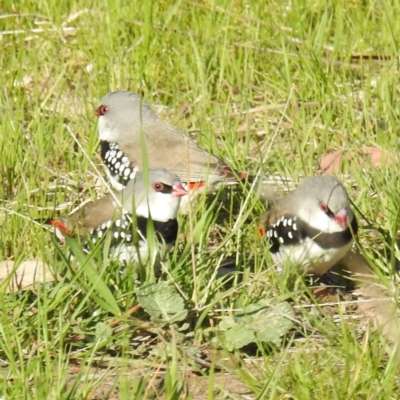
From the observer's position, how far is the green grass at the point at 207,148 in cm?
429

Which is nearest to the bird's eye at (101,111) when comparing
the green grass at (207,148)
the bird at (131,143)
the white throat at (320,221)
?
the bird at (131,143)

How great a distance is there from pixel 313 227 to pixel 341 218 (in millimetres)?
249

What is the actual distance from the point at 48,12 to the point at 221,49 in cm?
163

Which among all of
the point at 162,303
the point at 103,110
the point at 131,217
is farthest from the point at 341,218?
the point at 103,110

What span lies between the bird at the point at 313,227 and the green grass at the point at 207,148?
154 millimetres

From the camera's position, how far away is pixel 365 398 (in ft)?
13.2

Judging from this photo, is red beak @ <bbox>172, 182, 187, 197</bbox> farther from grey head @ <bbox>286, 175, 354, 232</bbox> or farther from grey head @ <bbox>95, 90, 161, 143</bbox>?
grey head @ <bbox>95, 90, 161, 143</bbox>

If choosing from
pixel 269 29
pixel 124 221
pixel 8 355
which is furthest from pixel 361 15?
pixel 8 355

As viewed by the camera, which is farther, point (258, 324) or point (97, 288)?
point (258, 324)

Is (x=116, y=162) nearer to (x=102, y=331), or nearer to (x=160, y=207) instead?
(x=160, y=207)

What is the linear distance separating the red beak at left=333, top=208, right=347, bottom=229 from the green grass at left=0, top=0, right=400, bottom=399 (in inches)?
11.4

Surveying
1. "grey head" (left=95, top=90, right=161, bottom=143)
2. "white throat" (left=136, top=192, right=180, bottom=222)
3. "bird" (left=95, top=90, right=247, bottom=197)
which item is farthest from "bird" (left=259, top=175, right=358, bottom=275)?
"grey head" (left=95, top=90, right=161, bottom=143)

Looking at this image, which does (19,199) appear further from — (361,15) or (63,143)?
(361,15)

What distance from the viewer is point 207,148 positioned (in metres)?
6.97
